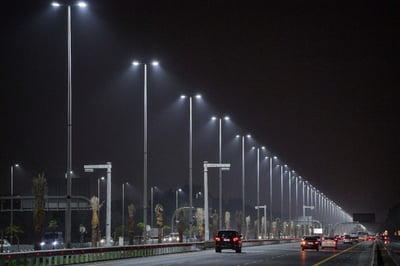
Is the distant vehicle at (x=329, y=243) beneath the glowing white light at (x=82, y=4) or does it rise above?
beneath

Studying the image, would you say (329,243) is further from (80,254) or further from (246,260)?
(80,254)

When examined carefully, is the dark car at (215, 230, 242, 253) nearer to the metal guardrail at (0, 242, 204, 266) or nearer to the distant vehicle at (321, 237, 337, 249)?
the metal guardrail at (0, 242, 204, 266)

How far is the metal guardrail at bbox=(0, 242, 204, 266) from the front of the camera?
39.4 metres

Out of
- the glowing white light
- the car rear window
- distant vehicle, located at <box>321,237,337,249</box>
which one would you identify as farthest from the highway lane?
distant vehicle, located at <box>321,237,337,249</box>

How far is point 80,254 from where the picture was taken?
4838cm

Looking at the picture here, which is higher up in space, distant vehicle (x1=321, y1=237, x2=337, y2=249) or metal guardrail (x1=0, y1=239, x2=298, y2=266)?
metal guardrail (x1=0, y1=239, x2=298, y2=266)

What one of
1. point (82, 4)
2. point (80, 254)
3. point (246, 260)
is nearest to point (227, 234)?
point (246, 260)

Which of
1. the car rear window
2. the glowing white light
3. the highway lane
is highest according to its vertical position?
the glowing white light

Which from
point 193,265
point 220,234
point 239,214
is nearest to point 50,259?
point 193,265

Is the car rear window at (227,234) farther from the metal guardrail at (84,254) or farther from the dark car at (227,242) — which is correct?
the metal guardrail at (84,254)

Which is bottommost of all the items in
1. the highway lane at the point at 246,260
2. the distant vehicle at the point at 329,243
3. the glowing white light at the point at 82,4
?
the distant vehicle at the point at 329,243

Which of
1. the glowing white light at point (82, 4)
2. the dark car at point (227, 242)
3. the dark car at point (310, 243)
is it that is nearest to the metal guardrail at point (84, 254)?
the dark car at point (227, 242)

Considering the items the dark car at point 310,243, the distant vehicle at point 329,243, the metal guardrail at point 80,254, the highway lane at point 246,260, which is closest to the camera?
the metal guardrail at point 80,254

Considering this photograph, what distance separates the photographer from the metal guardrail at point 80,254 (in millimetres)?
39438
